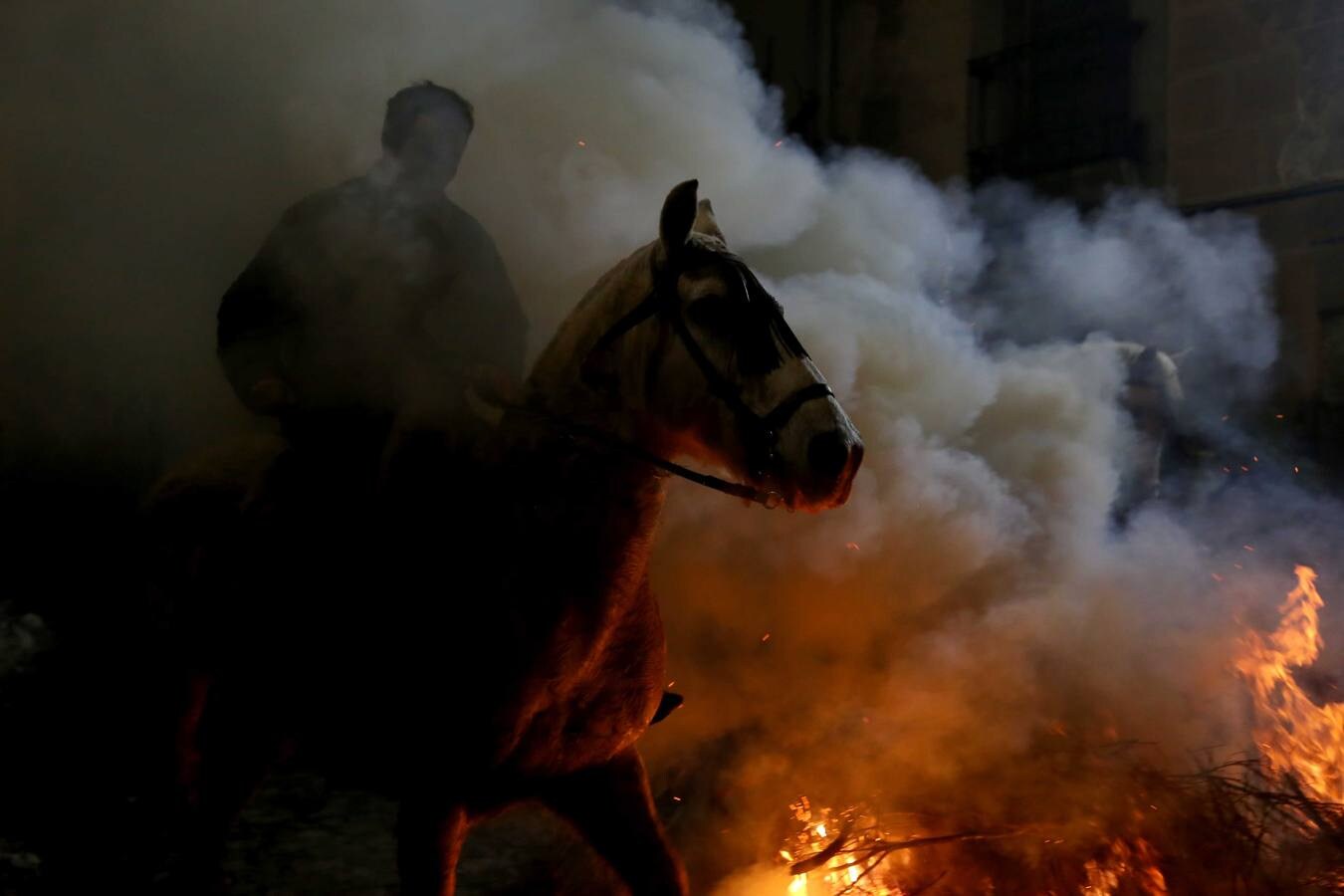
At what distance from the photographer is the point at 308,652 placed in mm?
3389

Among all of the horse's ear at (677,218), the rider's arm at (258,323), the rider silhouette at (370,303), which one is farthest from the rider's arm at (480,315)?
the horse's ear at (677,218)

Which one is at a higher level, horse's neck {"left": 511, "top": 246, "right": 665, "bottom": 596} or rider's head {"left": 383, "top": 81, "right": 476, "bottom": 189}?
rider's head {"left": 383, "top": 81, "right": 476, "bottom": 189}

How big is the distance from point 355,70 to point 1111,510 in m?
5.59

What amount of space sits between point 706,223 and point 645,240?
2.69 m

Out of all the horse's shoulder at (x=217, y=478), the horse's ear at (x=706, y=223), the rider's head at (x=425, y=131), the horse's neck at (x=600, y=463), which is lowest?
the horse's shoulder at (x=217, y=478)

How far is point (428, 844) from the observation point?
3035mm

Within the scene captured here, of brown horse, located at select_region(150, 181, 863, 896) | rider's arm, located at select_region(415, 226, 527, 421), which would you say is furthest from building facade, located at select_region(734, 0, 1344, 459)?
brown horse, located at select_region(150, 181, 863, 896)

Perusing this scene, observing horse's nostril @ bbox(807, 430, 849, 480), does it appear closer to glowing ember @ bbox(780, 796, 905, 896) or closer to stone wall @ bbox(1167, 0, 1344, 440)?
glowing ember @ bbox(780, 796, 905, 896)

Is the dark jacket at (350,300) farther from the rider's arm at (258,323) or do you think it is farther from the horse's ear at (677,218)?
the horse's ear at (677,218)

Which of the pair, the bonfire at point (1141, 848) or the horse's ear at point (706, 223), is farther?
the bonfire at point (1141, 848)

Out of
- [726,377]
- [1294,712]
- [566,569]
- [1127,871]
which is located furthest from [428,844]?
[1294,712]

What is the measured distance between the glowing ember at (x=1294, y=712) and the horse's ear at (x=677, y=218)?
11.3 feet

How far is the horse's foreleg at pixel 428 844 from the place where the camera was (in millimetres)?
3033

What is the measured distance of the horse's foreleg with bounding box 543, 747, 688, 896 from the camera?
10.6 feet
